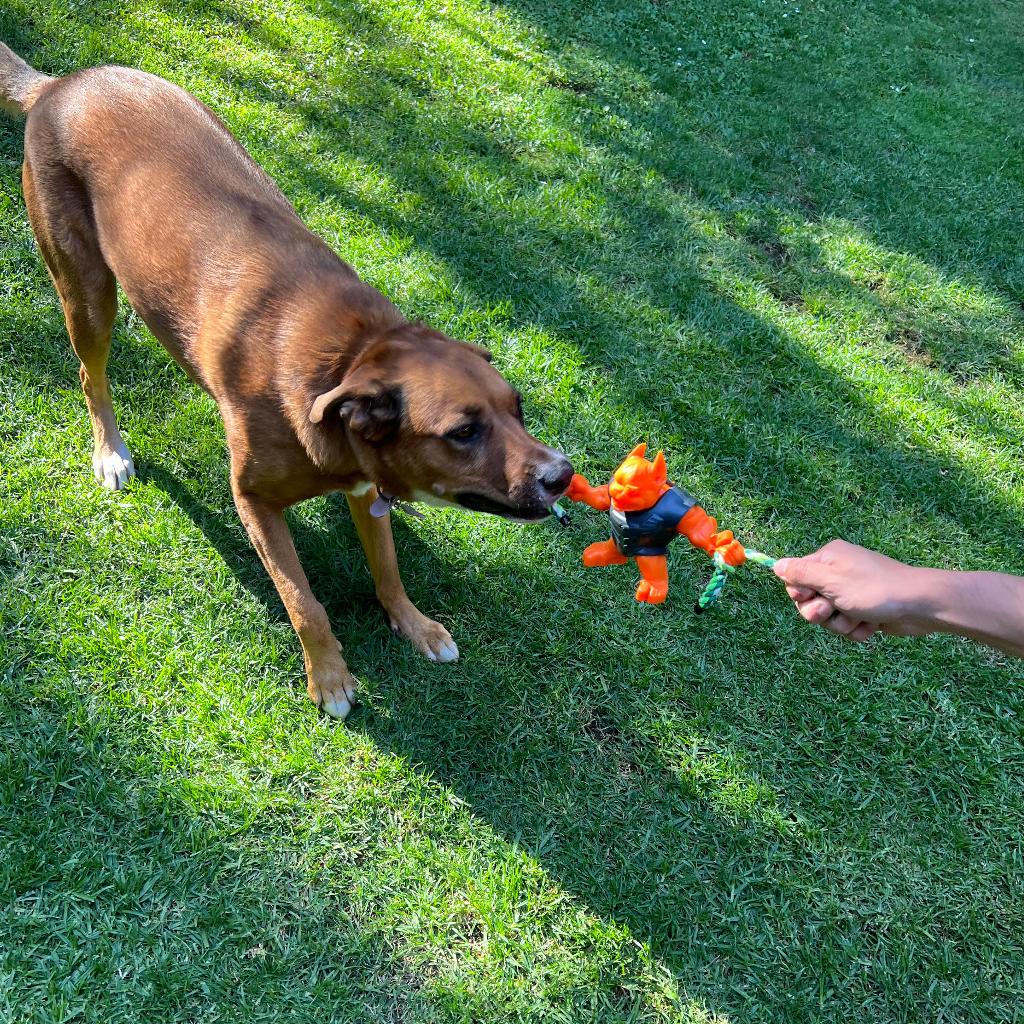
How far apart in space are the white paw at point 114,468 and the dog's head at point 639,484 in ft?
8.83

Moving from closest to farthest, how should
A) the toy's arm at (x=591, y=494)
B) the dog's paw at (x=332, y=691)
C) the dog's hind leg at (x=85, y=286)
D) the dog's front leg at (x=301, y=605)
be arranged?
the toy's arm at (x=591, y=494), the dog's front leg at (x=301, y=605), the dog's paw at (x=332, y=691), the dog's hind leg at (x=85, y=286)

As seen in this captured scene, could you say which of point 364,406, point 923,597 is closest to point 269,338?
point 364,406

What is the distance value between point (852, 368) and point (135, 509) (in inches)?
182

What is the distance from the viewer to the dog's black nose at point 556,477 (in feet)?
9.11

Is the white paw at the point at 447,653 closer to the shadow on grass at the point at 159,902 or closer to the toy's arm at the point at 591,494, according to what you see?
the shadow on grass at the point at 159,902

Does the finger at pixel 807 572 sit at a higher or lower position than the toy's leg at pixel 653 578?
higher

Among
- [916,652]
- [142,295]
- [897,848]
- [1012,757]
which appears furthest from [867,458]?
[142,295]

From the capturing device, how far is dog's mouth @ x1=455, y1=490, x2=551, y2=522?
283 cm

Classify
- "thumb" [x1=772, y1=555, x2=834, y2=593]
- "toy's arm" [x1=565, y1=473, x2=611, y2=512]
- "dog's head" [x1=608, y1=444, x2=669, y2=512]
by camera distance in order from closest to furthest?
"thumb" [x1=772, y1=555, x2=834, y2=593] → "dog's head" [x1=608, y1=444, x2=669, y2=512] → "toy's arm" [x1=565, y1=473, x2=611, y2=512]

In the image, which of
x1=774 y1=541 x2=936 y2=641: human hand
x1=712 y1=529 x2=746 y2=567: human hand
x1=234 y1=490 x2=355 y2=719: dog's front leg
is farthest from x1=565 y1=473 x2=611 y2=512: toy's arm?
x1=234 y1=490 x2=355 y2=719: dog's front leg

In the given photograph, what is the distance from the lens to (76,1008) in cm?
260

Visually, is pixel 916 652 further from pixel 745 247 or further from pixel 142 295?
pixel 142 295

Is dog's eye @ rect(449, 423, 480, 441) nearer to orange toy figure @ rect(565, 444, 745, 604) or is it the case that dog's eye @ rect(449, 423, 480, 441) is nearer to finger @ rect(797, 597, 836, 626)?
orange toy figure @ rect(565, 444, 745, 604)

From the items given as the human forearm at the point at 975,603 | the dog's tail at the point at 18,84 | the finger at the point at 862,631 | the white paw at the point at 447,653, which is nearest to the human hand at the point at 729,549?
the finger at the point at 862,631
